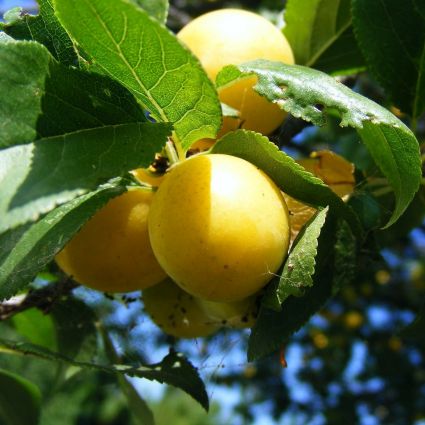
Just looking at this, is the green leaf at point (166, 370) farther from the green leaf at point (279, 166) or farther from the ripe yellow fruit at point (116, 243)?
the green leaf at point (279, 166)

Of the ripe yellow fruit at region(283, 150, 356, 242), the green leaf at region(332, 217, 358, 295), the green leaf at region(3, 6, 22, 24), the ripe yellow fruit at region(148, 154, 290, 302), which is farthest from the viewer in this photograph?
the ripe yellow fruit at region(283, 150, 356, 242)

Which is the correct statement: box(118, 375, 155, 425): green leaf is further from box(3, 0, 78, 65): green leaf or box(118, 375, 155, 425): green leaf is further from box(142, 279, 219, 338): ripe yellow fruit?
box(3, 0, 78, 65): green leaf

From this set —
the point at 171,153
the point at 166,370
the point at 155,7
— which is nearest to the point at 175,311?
the point at 166,370

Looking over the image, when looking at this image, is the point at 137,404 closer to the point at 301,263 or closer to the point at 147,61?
the point at 301,263

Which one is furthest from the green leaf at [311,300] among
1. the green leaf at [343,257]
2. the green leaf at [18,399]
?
the green leaf at [18,399]

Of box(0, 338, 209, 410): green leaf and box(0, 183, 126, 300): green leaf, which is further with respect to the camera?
box(0, 338, 209, 410): green leaf

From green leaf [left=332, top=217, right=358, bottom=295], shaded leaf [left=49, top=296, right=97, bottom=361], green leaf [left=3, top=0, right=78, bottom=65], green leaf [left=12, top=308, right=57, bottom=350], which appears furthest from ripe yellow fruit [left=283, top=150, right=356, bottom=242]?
green leaf [left=12, top=308, right=57, bottom=350]
